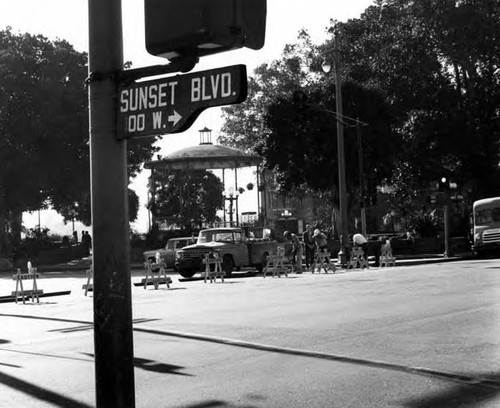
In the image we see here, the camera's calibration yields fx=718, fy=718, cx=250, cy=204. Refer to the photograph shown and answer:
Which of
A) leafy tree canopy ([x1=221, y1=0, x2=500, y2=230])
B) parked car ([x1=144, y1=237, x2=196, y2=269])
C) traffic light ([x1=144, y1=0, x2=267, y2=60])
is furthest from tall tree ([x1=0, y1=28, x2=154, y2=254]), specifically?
traffic light ([x1=144, y1=0, x2=267, y2=60])

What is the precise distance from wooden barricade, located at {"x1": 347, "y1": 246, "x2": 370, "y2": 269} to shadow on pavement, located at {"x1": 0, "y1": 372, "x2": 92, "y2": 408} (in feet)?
75.7

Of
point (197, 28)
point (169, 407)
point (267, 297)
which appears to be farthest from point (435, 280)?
point (197, 28)

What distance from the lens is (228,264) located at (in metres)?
28.6

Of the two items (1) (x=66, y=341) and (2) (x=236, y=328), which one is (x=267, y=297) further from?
(1) (x=66, y=341)

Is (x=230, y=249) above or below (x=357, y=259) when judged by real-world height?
above

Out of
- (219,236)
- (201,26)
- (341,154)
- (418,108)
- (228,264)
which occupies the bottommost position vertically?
(228,264)

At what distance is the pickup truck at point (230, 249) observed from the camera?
91.1 feet

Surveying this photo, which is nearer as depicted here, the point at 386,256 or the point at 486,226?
the point at 386,256

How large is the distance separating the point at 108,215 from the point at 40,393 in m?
3.99

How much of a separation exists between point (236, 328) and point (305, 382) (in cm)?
410

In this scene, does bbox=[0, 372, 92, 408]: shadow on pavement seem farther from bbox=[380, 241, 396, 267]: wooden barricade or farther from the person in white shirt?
bbox=[380, 241, 396, 267]: wooden barricade

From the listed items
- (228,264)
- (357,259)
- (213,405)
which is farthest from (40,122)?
(213,405)

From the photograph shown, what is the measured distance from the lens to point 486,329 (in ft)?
32.5

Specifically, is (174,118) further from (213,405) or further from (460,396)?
(460,396)
